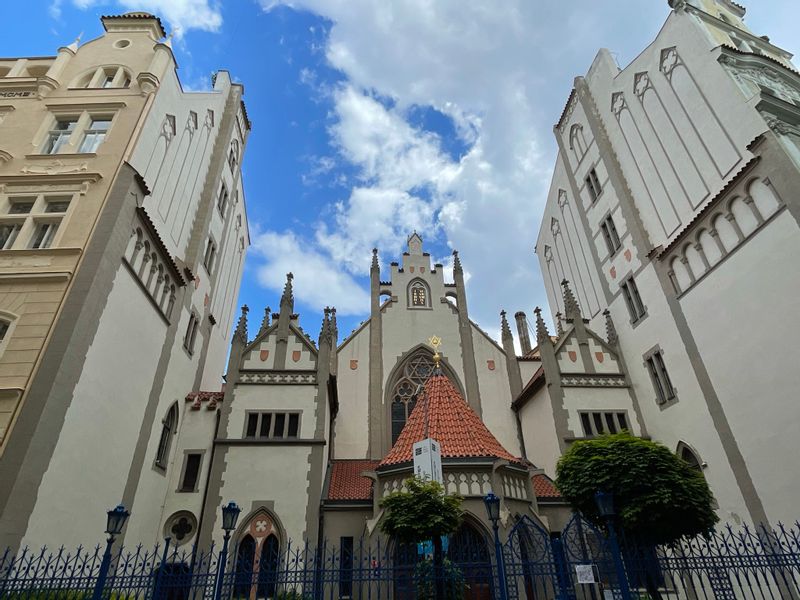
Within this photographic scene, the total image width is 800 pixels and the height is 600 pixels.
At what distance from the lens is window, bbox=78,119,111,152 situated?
15.8 m

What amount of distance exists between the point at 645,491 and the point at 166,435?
16.1 metres

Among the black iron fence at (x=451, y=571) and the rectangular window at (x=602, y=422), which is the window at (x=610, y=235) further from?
the black iron fence at (x=451, y=571)

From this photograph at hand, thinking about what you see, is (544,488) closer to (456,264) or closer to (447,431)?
(447,431)

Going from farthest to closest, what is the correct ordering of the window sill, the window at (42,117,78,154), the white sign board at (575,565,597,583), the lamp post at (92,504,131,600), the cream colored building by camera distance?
1. the window at (42,117,78,154)
2. the window sill
3. the cream colored building
4. the white sign board at (575,565,597,583)
5. the lamp post at (92,504,131,600)

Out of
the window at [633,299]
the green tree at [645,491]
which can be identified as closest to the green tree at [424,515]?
the green tree at [645,491]

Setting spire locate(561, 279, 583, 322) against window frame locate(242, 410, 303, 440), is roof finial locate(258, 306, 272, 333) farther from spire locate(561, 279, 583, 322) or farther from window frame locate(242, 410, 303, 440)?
spire locate(561, 279, 583, 322)

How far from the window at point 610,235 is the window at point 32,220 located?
23.1 m

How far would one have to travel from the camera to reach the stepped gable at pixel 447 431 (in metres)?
15.6

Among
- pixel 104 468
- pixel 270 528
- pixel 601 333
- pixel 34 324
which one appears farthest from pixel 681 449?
pixel 34 324

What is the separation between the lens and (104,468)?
12992 millimetres

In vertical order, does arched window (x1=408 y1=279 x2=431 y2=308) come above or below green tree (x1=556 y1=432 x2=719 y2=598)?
above

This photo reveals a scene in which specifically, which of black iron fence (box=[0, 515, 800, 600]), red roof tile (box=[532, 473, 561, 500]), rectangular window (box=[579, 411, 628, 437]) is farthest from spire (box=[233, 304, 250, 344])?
rectangular window (box=[579, 411, 628, 437])

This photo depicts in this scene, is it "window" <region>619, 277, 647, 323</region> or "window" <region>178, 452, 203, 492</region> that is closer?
"window" <region>178, 452, 203, 492</region>

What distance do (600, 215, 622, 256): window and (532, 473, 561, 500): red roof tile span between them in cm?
1177
